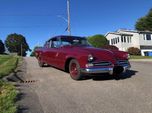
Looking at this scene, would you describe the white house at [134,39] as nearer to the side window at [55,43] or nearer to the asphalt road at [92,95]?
the side window at [55,43]

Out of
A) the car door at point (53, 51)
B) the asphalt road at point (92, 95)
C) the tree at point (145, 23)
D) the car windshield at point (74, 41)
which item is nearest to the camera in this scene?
the asphalt road at point (92, 95)

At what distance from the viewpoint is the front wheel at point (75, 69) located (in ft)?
29.7

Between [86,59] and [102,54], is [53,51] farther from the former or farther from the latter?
[102,54]

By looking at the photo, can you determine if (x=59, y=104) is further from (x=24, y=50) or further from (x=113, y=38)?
(x=24, y=50)

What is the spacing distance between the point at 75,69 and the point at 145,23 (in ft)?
176

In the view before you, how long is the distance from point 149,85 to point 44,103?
10.6 feet

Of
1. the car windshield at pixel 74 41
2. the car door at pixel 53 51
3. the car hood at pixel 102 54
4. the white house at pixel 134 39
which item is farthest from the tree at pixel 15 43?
the car hood at pixel 102 54

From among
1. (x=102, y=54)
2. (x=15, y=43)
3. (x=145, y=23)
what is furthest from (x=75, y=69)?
(x=15, y=43)

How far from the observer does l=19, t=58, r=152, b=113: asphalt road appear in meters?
5.83

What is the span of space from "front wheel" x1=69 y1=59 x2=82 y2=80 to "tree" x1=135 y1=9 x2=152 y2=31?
52074mm

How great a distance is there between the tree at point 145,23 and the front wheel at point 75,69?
52.1m

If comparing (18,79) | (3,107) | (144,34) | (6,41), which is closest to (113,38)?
(144,34)

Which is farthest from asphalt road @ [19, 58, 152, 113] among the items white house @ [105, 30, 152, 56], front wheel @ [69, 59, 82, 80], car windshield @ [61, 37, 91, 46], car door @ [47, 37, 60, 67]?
white house @ [105, 30, 152, 56]

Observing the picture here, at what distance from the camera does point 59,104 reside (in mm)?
6207
